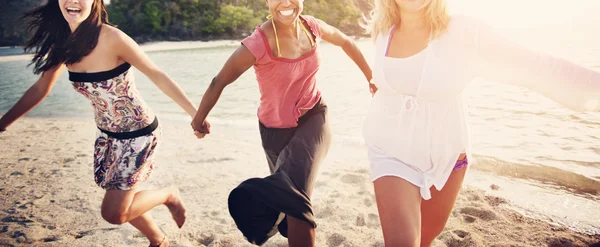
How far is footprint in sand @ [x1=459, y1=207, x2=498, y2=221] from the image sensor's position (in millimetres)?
3811

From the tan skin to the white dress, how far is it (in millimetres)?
67

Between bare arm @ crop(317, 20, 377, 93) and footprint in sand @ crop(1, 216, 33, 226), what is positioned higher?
bare arm @ crop(317, 20, 377, 93)

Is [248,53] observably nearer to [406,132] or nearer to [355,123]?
[406,132]

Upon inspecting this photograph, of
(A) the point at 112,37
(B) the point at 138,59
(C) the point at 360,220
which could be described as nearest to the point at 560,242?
(C) the point at 360,220

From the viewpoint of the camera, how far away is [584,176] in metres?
4.86

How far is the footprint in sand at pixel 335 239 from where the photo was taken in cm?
343

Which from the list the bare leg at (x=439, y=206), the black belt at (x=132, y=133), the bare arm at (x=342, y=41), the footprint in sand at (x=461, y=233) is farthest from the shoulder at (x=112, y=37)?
the footprint in sand at (x=461, y=233)

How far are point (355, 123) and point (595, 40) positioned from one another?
20794mm

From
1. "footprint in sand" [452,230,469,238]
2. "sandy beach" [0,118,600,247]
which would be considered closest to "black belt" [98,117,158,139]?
"sandy beach" [0,118,600,247]

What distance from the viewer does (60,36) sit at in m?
2.96

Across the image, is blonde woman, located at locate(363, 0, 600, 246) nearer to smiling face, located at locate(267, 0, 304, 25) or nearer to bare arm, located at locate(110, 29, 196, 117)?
smiling face, located at locate(267, 0, 304, 25)

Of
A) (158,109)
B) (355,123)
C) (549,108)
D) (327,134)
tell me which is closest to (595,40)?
(549,108)

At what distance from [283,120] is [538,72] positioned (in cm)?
163

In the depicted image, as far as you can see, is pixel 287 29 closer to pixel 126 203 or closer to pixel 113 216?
pixel 126 203
